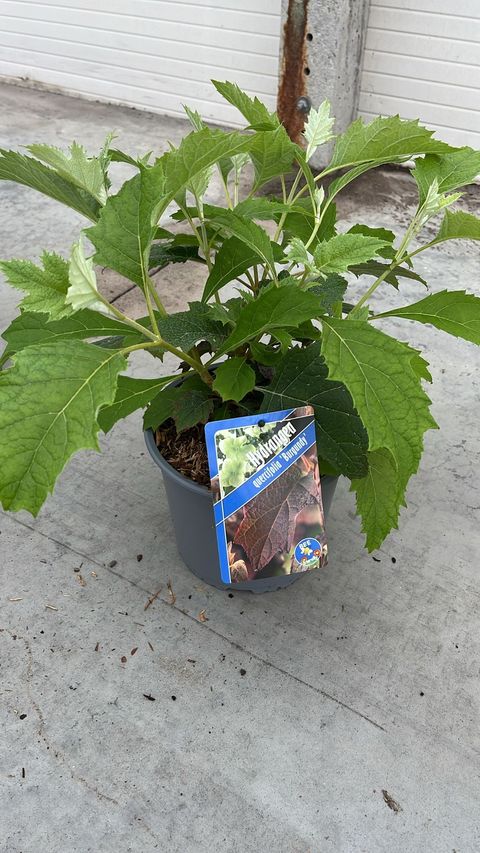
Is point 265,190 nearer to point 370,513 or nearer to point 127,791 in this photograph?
point 370,513

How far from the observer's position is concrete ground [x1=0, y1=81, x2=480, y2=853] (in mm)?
1225

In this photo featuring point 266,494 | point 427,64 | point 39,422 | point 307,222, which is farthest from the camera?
point 427,64

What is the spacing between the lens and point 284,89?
11.0ft

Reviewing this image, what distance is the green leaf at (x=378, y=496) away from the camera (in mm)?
1226

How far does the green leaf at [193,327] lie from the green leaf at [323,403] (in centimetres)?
13

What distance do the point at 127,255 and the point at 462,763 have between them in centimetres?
110

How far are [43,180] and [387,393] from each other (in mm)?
624

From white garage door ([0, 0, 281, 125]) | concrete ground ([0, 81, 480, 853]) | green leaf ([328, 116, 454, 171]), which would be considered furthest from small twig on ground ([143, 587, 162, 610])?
white garage door ([0, 0, 281, 125])

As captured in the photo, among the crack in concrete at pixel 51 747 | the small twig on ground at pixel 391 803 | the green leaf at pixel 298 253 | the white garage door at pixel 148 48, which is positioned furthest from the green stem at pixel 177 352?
the white garage door at pixel 148 48

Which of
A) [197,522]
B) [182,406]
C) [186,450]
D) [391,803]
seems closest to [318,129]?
[182,406]

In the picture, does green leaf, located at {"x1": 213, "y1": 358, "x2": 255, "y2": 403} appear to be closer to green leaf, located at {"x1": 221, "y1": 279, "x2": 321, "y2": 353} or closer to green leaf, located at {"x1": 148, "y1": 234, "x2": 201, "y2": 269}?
green leaf, located at {"x1": 221, "y1": 279, "x2": 321, "y2": 353}

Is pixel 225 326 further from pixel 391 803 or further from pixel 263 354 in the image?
pixel 391 803

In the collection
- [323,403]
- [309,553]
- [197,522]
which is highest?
[323,403]

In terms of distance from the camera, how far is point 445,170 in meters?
1.23
